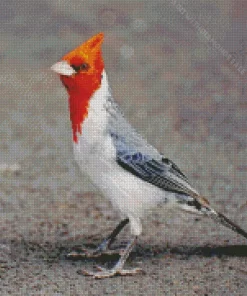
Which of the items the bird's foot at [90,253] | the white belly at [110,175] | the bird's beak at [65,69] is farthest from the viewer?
the bird's foot at [90,253]

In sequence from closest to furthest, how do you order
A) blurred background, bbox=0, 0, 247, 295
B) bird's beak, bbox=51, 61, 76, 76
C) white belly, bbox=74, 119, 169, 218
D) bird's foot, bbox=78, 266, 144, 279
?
bird's beak, bbox=51, 61, 76, 76 < white belly, bbox=74, 119, 169, 218 < bird's foot, bbox=78, 266, 144, 279 < blurred background, bbox=0, 0, 247, 295

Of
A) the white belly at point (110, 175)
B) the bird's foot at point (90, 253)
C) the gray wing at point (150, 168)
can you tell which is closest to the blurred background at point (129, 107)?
the bird's foot at point (90, 253)

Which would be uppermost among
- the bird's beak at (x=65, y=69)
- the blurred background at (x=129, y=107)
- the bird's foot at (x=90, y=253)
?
the bird's beak at (x=65, y=69)

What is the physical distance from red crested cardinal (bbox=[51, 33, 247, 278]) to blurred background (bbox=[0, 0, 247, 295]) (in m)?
0.53

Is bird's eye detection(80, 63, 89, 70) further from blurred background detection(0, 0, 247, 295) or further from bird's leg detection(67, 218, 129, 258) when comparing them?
blurred background detection(0, 0, 247, 295)

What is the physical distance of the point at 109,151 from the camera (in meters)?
4.33

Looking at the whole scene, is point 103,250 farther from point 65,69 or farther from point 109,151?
point 65,69

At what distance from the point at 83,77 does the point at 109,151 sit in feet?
1.56

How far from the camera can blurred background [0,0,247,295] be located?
220 inches

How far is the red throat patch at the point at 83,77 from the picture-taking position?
4.21m

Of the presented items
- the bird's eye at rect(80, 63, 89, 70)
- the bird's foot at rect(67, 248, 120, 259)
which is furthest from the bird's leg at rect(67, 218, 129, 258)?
the bird's eye at rect(80, 63, 89, 70)

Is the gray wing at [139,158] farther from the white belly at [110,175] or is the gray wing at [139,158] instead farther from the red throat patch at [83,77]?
the red throat patch at [83,77]

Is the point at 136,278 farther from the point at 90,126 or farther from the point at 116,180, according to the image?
the point at 90,126

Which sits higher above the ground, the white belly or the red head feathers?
the red head feathers
